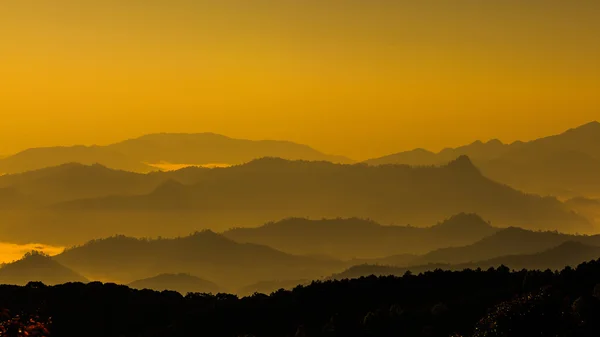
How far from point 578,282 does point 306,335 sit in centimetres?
1015

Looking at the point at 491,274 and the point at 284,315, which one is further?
the point at 491,274

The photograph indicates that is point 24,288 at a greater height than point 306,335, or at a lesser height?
greater

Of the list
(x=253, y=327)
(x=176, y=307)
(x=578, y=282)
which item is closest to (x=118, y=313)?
(x=176, y=307)

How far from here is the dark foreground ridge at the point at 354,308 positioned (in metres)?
31.6

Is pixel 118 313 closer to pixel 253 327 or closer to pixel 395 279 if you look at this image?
pixel 253 327

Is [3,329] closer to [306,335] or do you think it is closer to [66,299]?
[66,299]

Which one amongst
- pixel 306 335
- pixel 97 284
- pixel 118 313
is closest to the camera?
pixel 306 335

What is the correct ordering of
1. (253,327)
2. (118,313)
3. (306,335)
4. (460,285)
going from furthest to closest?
(118,313) < (460,285) < (253,327) < (306,335)

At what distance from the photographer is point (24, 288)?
171 feet

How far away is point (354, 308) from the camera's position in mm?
42312

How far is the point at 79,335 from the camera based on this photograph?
1844 inches

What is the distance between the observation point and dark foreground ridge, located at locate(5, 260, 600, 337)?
31.6m

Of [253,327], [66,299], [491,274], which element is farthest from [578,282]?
[66,299]

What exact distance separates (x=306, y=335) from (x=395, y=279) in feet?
38.8
